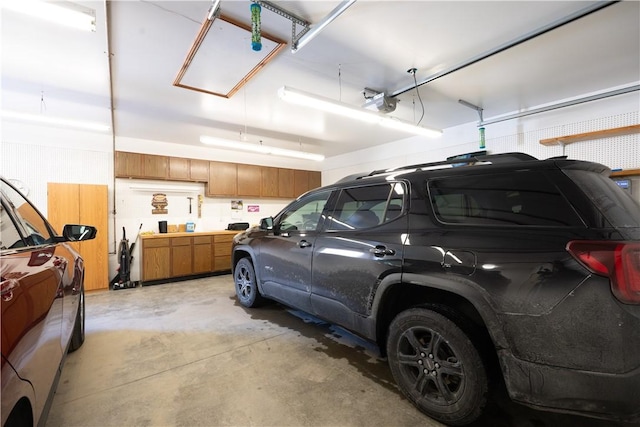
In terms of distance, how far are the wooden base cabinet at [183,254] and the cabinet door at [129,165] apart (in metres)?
1.31

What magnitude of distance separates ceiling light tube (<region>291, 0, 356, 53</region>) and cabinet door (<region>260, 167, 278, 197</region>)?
488 centimetres

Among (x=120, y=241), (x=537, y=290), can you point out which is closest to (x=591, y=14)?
(x=537, y=290)

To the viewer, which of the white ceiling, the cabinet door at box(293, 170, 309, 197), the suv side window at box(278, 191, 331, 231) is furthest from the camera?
the cabinet door at box(293, 170, 309, 197)

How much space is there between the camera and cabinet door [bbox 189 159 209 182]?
608cm

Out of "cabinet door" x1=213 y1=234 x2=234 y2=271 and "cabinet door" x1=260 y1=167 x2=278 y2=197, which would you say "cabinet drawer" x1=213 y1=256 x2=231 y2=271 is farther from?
"cabinet door" x1=260 y1=167 x2=278 y2=197

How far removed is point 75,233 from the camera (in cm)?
216

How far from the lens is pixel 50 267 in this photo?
1.42 metres

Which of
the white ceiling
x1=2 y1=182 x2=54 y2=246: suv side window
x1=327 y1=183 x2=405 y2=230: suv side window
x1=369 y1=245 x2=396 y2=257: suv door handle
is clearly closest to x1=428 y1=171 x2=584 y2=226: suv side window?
x1=327 y1=183 x2=405 y2=230: suv side window

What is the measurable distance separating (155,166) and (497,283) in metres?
6.19

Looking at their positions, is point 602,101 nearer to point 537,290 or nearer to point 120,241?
point 537,290

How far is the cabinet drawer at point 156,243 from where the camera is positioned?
5219 millimetres

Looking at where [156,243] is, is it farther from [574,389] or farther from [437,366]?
[574,389]

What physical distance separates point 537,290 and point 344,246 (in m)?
1.25

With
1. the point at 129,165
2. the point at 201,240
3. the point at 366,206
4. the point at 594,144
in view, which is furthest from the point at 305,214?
the point at 129,165
